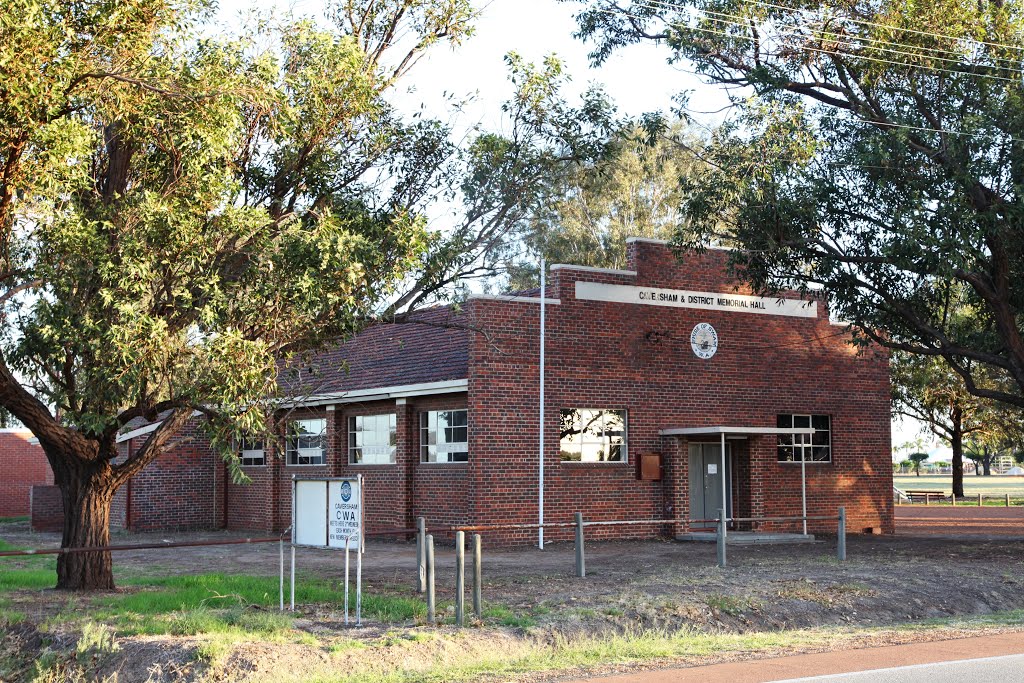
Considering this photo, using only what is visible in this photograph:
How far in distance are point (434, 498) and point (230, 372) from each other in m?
12.3

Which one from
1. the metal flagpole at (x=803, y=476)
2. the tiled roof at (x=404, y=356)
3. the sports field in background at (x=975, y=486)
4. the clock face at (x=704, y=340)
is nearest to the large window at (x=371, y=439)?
the tiled roof at (x=404, y=356)

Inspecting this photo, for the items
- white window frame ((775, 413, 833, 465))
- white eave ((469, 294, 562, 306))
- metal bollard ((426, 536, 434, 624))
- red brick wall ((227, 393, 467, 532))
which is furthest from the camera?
white window frame ((775, 413, 833, 465))

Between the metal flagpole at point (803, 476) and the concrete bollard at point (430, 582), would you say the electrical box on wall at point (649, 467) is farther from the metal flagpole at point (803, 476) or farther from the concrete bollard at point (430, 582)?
the concrete bollard at point (430, 582)

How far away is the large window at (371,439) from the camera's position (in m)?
26.4

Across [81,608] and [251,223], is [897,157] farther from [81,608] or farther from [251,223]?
[81,608]

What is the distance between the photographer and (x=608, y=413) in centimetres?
2509

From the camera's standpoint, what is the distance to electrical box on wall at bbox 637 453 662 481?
82.6 ft

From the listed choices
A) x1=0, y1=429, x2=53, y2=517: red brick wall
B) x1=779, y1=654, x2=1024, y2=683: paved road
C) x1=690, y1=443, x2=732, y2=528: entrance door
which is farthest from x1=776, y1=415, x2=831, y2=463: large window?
x1=0, y1=429, x2=53, y2=517: red brick wall

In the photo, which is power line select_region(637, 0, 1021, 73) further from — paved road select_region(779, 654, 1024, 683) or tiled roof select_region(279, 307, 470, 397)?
paved road select_region(779, 654, 1024, 683)

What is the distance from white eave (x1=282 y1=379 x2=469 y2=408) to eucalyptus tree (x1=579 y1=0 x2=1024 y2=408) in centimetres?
558

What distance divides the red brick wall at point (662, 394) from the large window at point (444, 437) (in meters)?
1.01

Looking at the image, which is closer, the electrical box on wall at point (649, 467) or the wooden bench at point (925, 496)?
the electrical box on wall at point (649, 467)

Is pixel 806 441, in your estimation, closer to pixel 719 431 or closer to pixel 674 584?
pixel 719 431

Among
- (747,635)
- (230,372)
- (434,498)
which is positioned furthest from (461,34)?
(434,498)
